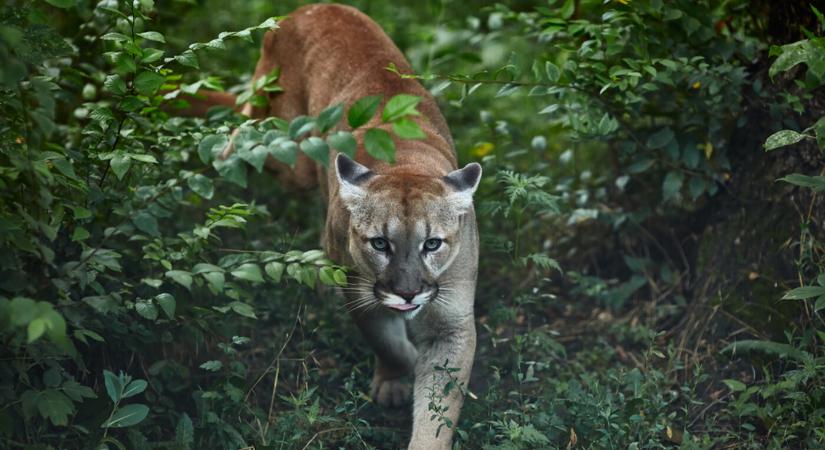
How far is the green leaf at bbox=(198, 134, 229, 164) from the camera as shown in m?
3.93

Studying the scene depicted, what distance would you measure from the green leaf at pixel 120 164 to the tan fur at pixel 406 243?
3.68 ft

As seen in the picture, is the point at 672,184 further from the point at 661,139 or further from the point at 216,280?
the point at 216,280

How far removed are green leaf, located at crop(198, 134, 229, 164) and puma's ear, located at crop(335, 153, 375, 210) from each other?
96 centimetres

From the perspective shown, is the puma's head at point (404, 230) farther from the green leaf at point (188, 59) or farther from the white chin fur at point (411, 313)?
the green leaf at point (188, 59)

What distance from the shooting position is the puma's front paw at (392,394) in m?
5.27

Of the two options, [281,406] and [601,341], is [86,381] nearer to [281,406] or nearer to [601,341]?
[281,406]

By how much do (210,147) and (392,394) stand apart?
191 centimetres

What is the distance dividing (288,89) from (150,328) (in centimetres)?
225

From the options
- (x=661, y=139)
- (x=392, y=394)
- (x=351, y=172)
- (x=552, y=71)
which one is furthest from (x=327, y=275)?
(x=661, y=139)

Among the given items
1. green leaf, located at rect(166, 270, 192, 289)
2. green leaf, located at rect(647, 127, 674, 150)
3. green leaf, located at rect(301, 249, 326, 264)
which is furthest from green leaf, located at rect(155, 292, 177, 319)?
green leaf, located at rect(647, 127, 674, 150)

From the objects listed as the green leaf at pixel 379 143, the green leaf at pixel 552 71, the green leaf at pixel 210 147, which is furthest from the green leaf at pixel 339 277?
the green leaf at pixel 552 71

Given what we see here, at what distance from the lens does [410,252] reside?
15.4ft

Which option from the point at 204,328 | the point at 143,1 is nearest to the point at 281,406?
the point at 204,328

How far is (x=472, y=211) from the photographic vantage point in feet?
17.1
